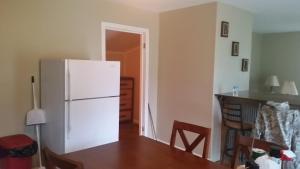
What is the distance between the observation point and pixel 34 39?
2961mm

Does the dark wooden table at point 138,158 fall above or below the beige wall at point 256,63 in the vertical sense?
below

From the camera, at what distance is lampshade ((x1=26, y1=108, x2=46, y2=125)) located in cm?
290

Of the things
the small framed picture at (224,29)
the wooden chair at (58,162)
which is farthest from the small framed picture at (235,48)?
the wooden chair at (58,162)

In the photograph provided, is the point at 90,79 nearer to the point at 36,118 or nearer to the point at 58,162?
the point at 36,118

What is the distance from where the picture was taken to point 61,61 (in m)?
2.63

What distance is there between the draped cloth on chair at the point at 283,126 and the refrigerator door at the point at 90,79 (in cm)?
186

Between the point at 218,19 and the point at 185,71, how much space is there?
0.95 m

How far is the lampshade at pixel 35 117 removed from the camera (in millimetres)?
2898

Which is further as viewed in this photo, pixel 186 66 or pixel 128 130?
pixel 128 130

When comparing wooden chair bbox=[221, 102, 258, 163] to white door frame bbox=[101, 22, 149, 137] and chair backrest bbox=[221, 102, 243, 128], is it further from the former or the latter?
white door frame bbox=[101, 22, 149, 137]

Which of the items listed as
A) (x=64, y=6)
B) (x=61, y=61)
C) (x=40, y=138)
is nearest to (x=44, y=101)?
(x=40, y=138)

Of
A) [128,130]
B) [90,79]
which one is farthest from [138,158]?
[128,130]

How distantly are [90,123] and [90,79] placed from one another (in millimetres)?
525

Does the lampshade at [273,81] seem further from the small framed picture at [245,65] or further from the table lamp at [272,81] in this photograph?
the small framed picture at [245,65]
